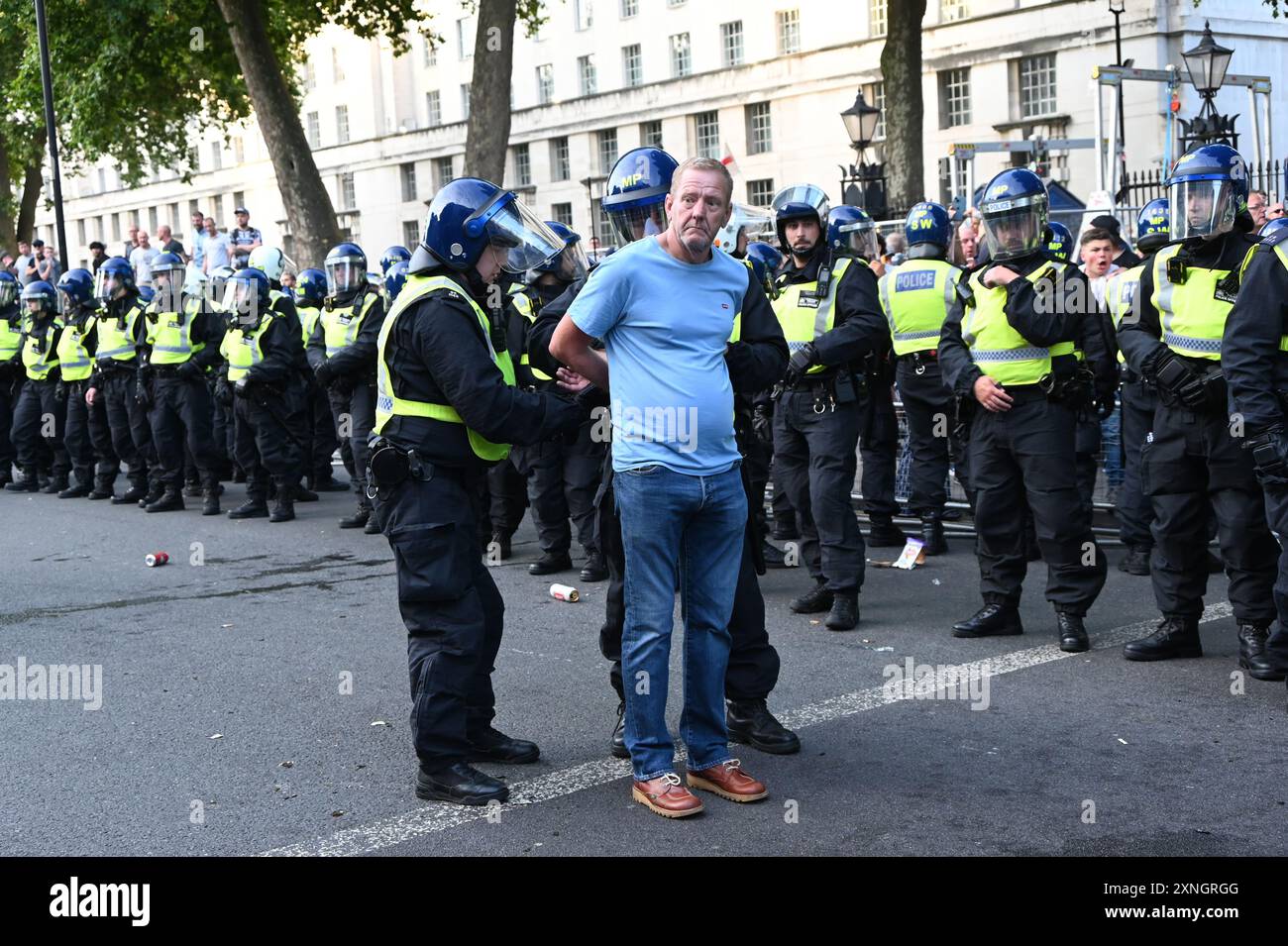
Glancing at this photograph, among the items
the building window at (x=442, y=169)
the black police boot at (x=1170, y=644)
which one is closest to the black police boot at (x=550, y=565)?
the black police boot at (x=1170, y=644)

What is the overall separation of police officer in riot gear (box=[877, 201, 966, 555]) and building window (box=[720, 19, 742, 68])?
129 ft

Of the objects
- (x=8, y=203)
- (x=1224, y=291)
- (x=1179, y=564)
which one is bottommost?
(x=1179, y=564)

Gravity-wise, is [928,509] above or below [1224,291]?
below

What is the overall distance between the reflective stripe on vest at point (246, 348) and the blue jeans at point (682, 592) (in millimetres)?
7691

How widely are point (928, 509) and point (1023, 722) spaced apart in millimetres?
3912

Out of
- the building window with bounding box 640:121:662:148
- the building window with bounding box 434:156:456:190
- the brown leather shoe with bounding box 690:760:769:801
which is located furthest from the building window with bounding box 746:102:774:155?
the brown leather shoe with bounding box 690:760:769:801

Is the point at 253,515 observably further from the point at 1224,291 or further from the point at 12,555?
the point at 1224,291

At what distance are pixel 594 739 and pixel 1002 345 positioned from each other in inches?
107

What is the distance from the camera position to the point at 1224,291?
20.5 feet

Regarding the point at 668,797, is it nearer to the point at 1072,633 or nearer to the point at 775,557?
the point at 1072,633

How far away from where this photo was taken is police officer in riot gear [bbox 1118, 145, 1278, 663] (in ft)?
20.4

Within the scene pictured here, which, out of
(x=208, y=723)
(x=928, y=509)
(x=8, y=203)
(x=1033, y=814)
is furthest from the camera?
(x=8, y=203)

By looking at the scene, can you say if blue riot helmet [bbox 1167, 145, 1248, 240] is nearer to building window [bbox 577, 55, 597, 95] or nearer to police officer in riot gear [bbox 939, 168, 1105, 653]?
police officer in riot gear [bbox 939, 168, 1105, 653]

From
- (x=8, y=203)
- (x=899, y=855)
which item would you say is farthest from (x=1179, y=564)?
(x=8, y=203)
